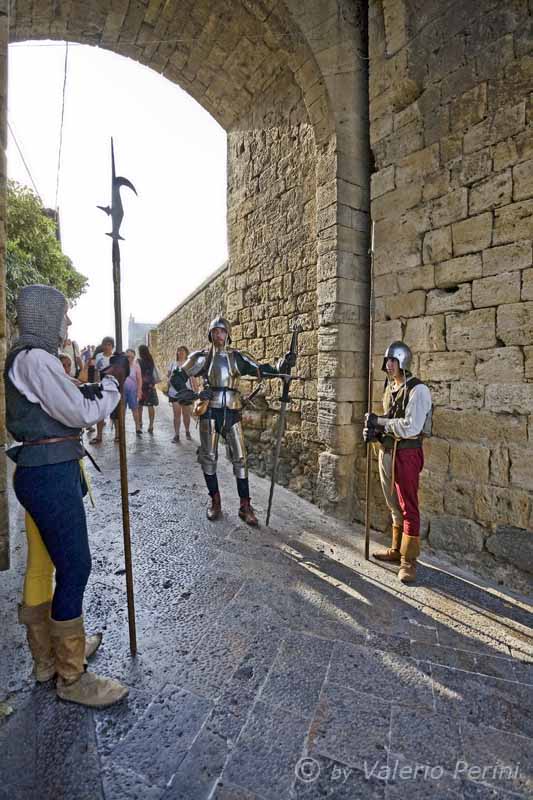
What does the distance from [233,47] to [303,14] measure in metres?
1.18

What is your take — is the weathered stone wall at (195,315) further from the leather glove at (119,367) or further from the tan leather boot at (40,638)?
the tan leather boot at (40,638)

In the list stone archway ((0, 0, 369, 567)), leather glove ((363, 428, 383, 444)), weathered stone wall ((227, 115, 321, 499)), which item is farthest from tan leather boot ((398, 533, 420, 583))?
weathered stone wall ((227, 115, 321, 499))

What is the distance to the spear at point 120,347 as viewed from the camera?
2.04 meters

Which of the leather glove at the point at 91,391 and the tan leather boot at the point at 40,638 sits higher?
the leather glove at the point at 91,391

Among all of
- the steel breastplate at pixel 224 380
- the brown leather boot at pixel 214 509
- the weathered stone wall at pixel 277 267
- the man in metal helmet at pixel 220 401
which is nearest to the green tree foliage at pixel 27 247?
the weathered stone wall at pixel 277 267

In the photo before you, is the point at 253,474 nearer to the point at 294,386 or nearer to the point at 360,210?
the point at 294,386

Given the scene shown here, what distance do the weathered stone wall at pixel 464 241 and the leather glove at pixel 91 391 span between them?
259cm

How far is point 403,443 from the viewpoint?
293 cm

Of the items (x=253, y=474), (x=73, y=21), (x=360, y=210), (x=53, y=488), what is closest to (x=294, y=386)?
(x=253, y=474)

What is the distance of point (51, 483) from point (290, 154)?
4.66 metres

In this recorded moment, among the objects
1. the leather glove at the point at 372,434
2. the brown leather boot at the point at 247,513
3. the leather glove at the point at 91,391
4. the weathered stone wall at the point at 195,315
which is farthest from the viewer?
the weathered stone wall at the point at 195,315

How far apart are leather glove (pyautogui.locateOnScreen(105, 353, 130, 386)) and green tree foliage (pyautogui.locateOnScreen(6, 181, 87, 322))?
5562mm

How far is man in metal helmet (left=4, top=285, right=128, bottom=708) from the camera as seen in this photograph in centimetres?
172

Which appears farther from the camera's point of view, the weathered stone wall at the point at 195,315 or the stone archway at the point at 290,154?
the weathered stone wall at the point at 195,315
